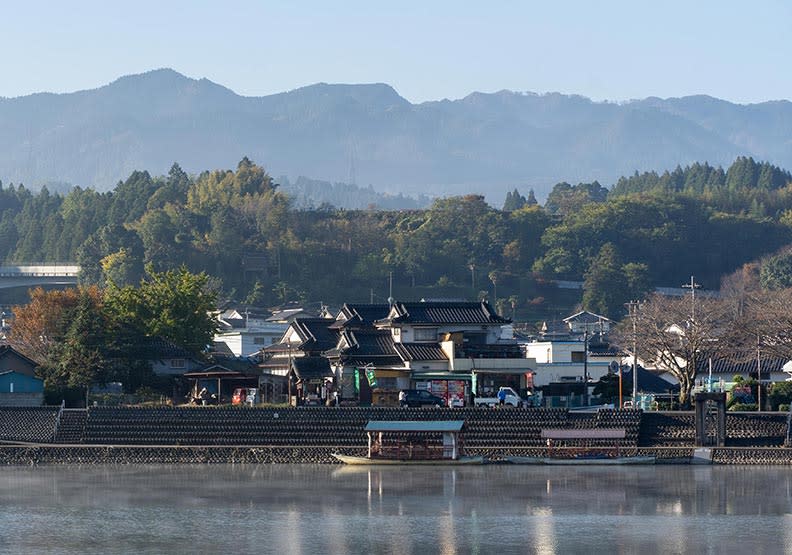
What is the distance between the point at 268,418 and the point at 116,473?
588cm

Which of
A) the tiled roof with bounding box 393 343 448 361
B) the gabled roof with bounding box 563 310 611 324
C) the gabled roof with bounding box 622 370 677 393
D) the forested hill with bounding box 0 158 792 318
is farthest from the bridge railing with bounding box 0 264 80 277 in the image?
the gabled roof with bounding box 622 370 677 393

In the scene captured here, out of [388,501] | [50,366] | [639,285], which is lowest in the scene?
[388,501]

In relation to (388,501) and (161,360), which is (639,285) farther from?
(388,501)

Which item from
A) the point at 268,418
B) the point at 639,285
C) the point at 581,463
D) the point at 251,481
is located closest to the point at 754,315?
the point at 581,463

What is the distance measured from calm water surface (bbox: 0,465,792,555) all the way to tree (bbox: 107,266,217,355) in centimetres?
1625

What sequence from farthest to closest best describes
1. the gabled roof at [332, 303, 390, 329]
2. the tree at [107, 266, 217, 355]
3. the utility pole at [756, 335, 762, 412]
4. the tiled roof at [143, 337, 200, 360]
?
the tree at [107, 266, 217, 355]
the gabled roof at [332, 303, 390, 329]
the tiled roof at [143, 337, 200, 360]
the utility pole at [756, 335, 762, 412]

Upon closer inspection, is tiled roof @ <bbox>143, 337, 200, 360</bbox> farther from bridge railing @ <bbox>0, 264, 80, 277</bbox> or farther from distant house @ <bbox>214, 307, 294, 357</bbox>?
bridge railing @ <bbox>0, 264, 80, 277</bbox>

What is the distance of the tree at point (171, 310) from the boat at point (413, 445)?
714 inches

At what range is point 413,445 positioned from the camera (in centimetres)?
4744

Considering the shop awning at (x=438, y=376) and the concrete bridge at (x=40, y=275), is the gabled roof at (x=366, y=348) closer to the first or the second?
the shop awning at (x=438, y=376)

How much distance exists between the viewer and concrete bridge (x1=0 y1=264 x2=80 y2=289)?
144m

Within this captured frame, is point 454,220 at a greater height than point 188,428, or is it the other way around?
point 454,220

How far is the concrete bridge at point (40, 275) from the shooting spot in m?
144

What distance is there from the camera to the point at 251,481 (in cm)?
4331
